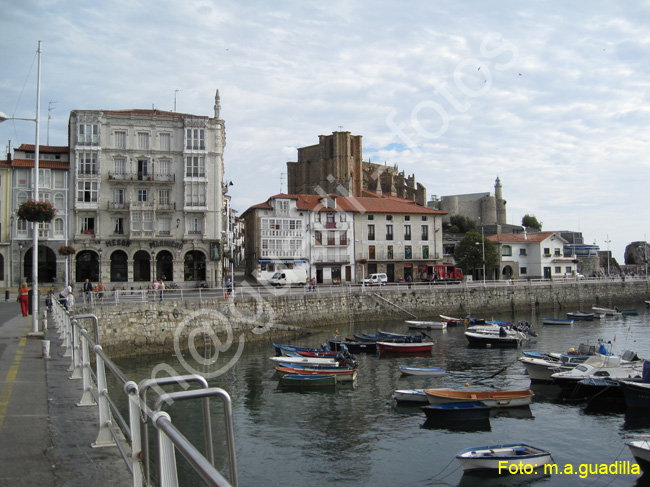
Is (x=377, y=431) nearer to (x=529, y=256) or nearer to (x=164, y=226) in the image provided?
(x=164, y=226)

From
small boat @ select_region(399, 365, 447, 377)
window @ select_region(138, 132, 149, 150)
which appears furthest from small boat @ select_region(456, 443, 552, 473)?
window @ select_region(138, 132, 149, 150)

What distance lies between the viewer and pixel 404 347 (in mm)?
37312

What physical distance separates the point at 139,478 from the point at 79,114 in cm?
5814

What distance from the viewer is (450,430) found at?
67.7 ft

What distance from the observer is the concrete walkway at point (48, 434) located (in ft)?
19.8

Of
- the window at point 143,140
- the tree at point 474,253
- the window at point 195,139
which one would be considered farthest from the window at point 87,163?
the tree at point 474,253

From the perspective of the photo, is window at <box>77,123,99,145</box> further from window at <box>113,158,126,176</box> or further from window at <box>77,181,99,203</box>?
window at <box>77,181,99,203</box>

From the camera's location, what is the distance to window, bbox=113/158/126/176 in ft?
188

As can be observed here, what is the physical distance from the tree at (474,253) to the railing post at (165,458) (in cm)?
7584

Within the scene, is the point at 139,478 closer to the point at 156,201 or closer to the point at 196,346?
the point at 196,346

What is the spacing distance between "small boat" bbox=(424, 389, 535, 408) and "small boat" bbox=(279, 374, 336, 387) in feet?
19.7

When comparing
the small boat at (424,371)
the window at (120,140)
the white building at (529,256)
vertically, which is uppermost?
the window at (120,140)

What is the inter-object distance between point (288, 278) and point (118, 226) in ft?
62.9

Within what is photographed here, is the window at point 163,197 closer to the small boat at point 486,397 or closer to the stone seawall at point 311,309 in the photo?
the stone seawall at point 311,309
